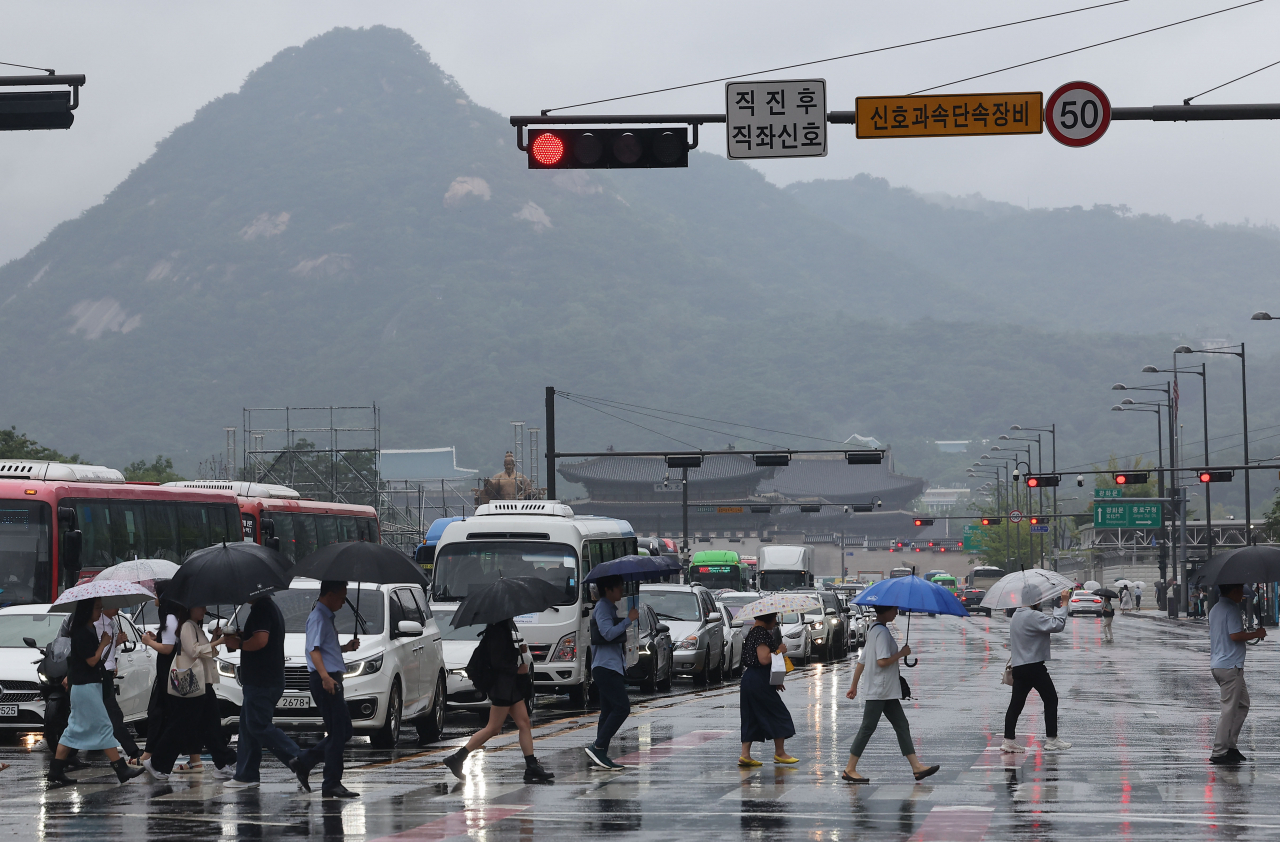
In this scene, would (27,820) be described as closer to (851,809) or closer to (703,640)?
(851,809)

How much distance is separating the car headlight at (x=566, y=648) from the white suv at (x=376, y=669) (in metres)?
3.73

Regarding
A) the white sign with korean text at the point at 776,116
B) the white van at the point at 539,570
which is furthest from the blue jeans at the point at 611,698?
the white van at the point at 539,570

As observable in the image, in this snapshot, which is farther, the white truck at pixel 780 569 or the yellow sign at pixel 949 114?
the white truck at pixel 780 569

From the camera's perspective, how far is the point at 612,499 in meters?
171

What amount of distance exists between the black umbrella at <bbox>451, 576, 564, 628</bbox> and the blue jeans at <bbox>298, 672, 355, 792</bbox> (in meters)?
1.21

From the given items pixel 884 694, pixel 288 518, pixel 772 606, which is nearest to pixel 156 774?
pixel 772 606

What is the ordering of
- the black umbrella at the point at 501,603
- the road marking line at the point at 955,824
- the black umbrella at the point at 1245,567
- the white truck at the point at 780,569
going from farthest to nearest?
the white truck at the point at 780,569
the black umbrella at the point at 1245,567
the black umbrella at the point at 501,603
the road marking line at the point at 955,824

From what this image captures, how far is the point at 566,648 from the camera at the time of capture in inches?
889

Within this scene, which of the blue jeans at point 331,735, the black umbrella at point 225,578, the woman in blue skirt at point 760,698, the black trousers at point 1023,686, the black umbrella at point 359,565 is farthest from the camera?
the black trousers at point 1023,686

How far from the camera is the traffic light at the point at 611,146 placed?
15.8 meters

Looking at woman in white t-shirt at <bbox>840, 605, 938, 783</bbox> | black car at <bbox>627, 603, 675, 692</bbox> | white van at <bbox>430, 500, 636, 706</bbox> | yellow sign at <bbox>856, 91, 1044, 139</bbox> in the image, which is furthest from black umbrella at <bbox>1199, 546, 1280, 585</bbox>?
black car at <bbox>627, 603, 675, 692</bbox>

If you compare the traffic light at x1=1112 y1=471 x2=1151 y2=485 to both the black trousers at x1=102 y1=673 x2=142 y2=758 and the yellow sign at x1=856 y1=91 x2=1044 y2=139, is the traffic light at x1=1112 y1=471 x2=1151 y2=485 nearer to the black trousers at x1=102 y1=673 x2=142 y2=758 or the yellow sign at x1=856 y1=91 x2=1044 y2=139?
the yellow sign at x1=856 y1=91 x2=1044 y2=139

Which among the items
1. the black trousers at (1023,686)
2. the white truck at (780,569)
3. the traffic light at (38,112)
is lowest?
the white truck at (780,569)

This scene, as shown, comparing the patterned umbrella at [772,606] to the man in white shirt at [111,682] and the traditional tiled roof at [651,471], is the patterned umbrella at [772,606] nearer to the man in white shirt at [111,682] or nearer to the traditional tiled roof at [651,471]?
the man in white shirt at [111,682]
